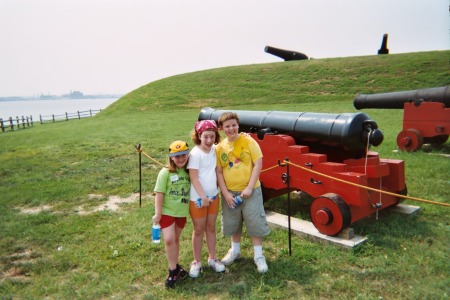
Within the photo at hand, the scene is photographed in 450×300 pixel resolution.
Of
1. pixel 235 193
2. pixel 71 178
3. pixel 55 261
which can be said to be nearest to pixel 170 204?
pixel 235 193

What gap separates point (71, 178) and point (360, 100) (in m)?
6.58

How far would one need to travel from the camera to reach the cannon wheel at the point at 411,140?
25.9ft

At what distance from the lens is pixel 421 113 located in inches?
312

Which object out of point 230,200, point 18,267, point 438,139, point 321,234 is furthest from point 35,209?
point 438,139

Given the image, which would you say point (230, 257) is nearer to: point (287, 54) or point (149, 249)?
point (149, 249)

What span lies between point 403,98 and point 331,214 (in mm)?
5607

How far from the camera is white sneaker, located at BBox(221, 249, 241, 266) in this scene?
351 cm

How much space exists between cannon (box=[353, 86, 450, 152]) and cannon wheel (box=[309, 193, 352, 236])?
201 inches

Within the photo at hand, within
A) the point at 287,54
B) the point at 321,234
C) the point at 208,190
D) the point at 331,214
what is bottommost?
the point at 321,234

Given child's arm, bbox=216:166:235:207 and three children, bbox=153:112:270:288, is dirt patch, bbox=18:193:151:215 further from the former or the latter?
child's arm, bbox=216:166:235:207

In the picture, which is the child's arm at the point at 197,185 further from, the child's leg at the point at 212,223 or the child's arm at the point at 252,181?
the child's arm at the point at 252,181

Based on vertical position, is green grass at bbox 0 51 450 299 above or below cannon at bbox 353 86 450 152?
below

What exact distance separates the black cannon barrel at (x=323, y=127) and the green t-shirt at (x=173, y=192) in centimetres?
173

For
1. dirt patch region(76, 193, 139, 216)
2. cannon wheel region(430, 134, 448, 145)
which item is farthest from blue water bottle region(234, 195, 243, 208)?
cannon wheel region(430, 134, 448, 145)
